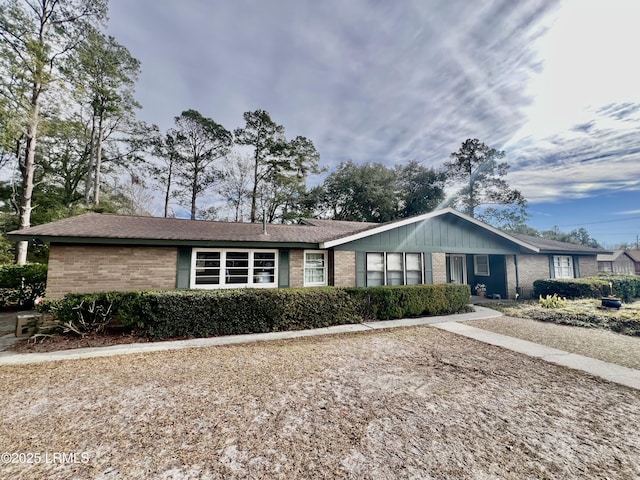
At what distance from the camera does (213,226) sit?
10922 millimetres

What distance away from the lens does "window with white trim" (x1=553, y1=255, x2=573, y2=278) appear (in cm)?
1527

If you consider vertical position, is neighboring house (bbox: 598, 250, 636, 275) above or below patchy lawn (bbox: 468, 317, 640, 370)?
above

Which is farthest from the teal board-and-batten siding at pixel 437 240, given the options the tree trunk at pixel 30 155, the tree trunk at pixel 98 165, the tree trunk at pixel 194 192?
the tree trunk at pixel 194 192

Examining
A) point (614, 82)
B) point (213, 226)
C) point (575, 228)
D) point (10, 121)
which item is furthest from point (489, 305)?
point (575, 228)

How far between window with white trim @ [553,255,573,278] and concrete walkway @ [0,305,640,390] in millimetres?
10789

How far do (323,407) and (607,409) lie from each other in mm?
3812

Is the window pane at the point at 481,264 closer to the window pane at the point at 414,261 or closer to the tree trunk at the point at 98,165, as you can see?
the window pane at the point at 414,261

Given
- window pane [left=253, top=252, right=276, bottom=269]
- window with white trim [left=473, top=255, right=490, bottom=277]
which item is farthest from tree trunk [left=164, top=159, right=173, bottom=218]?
window with white trim [left=473, top=255, right=490, bottom=277]

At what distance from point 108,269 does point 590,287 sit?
64.1ft

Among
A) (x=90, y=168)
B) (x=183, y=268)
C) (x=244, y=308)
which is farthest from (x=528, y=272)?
(x=90, y=168)

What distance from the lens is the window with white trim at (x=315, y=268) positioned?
10.4 m

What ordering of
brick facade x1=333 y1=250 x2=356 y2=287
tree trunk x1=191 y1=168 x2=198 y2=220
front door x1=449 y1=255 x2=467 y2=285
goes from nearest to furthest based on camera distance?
1. brick facade x1=333 y1=250 x2=356 y2=287
2. front door x1=449 y1=255 x2=467 y2=285
3. tree trunk x1=191 y1=168 x2=198 y2=220

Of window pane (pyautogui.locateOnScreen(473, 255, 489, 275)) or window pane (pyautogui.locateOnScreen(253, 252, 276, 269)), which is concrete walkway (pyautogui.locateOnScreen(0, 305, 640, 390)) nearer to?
window pane (pyautogui.locateOnScreen(253, 252, 276, 269))

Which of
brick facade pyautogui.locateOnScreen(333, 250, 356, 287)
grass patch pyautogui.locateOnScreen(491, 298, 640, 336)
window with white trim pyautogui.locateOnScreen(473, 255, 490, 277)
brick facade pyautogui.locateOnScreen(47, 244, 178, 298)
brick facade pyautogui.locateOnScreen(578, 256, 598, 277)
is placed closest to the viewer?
brick facade pyautogui.locateOnScreen(47, 244, 178, 298)
